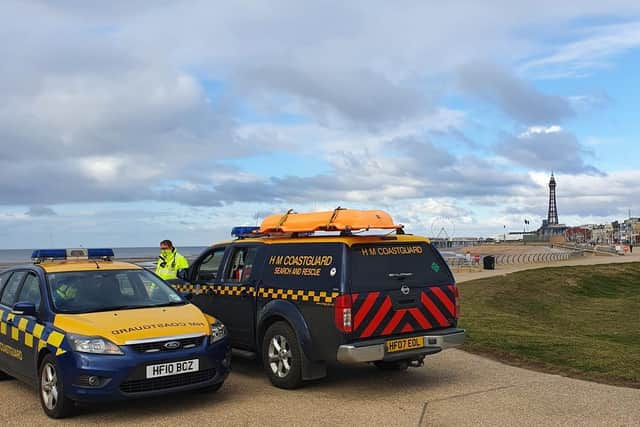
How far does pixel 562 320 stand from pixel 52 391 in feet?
54.3

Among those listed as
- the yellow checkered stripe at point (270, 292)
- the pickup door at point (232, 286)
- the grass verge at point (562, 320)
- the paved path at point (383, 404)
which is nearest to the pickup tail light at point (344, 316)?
the yellow checkered stripe at point (270, 292)

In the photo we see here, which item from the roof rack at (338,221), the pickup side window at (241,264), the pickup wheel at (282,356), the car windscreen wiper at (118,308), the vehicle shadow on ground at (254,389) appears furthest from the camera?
the pickup side window at (241,264)

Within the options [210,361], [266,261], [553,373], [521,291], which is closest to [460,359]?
[553,373]

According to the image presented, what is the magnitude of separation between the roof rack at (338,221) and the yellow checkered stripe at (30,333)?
3075mm

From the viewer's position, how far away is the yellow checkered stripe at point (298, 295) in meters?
7.46

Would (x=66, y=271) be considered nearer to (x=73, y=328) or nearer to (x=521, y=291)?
(x=73, y=328)

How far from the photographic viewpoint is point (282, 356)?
26.2 ft

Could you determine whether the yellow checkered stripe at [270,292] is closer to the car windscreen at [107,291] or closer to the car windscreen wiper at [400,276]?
the car windscreen wiper at [400,276]

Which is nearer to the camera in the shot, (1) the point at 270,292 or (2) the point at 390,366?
(1) the point at 270,292

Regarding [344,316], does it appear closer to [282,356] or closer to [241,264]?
[282,356]

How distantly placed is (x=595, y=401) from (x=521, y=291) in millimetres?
17905

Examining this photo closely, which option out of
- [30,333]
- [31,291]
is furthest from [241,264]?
[30,333]

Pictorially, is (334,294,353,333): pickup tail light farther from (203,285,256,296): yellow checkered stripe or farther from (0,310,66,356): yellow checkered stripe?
(0,310,66,356): yellow checkered stripe

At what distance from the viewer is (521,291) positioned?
24.6 meters
